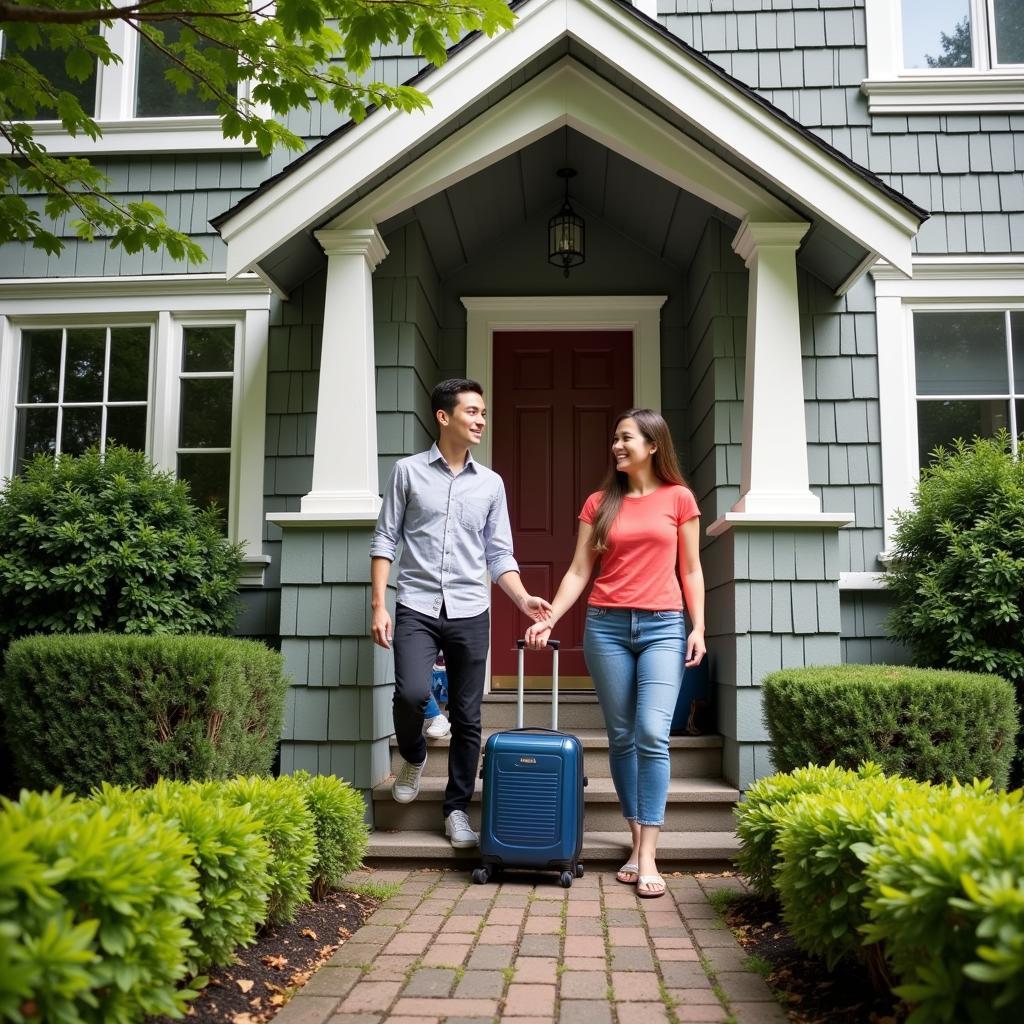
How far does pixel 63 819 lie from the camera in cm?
204

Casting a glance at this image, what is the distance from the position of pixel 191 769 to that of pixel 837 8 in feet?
17.1

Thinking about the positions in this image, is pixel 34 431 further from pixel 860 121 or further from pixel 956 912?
pixel 956 912

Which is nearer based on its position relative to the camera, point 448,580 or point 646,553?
point 646,553

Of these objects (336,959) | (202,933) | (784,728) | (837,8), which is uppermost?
(837,8)

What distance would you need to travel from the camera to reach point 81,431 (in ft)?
18.9

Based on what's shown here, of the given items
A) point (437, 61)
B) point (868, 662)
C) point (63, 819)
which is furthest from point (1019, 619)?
point (63, 819)

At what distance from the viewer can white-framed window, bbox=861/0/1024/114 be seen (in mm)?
5527

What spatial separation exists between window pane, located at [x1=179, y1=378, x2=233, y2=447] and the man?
1.82 m

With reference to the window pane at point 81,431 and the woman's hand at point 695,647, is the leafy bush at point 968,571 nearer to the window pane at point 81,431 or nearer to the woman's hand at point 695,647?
the woman's hand at point 695,647

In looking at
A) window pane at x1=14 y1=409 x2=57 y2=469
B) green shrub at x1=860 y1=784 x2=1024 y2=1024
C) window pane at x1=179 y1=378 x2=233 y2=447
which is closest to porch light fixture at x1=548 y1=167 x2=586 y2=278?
window pane at x1=179 y1=378 x2=233 y2=447

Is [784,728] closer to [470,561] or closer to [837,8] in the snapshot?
[470,561]

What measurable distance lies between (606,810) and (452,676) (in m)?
0.95

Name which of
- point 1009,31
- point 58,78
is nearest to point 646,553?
point 1009,31

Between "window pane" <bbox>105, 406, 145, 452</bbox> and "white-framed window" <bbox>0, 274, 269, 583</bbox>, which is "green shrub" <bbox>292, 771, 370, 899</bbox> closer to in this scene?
"white-framed window" <bbox>0, 274, 269, 583</bbox>
